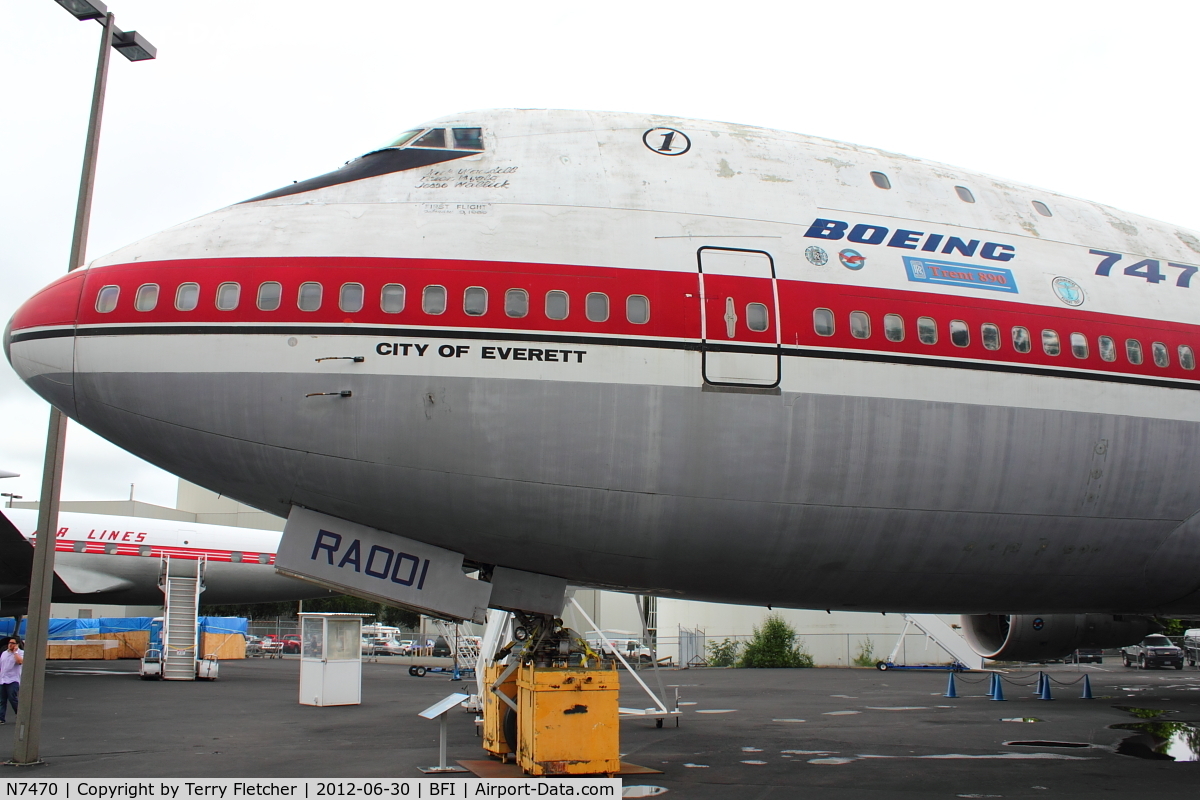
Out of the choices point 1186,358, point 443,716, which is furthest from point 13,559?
point 1186,358

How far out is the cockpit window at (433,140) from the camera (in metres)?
8.28

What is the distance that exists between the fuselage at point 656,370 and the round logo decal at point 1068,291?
0.05 meters

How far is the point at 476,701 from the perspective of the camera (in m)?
17.3

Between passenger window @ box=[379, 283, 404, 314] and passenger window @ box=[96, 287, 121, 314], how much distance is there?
2.11 meters

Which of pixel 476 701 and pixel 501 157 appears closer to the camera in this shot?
pixel 501 157

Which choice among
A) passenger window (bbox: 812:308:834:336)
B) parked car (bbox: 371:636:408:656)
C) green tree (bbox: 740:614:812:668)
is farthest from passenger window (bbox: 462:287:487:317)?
parked car (bbox: 371:636:408:656)

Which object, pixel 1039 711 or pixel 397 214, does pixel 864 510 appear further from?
pixel 1039 711

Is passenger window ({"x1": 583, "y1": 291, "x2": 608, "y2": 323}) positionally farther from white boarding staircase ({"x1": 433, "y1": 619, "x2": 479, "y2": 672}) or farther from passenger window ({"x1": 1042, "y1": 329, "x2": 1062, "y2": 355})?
white boarding staircase ({"x1": 433, "y1": 619, "x2": 479, "y2": 672})

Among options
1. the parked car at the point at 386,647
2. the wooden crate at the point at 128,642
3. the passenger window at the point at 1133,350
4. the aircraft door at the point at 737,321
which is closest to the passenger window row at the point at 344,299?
the aircraft door at the point at 737,321

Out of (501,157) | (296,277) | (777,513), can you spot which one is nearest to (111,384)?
(296,277)

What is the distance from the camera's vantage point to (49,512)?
10.6 meters

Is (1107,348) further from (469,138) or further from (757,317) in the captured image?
(469,138)

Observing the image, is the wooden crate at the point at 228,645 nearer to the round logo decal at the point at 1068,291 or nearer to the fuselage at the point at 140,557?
the fuselage at the point at 140,557

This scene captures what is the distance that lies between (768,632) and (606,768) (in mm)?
30544
